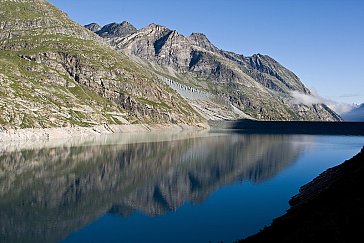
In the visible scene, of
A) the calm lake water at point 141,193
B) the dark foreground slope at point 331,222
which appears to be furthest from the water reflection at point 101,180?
the dark foreground slope at point 331,222

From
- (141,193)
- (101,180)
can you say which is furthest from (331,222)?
(101,180)

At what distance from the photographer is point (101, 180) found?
3460 inches

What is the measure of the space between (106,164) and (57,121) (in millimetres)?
96912

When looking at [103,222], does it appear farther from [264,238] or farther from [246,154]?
[246,154]

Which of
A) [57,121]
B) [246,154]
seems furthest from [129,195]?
[57,121]

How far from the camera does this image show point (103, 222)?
55.7 m

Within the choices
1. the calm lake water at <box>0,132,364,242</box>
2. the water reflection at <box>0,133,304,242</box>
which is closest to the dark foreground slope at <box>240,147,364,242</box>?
the calm lake water at <box>0,132,364,242</box>

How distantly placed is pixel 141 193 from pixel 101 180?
16.6 meters

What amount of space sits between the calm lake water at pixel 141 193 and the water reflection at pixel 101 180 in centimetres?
16

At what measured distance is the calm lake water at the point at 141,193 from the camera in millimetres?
50719

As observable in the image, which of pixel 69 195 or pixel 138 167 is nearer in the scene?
pixel 69 195

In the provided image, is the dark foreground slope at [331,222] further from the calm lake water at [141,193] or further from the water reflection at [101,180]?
the water reflection at [101,180]

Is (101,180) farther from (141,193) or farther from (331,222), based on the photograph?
(331,222)

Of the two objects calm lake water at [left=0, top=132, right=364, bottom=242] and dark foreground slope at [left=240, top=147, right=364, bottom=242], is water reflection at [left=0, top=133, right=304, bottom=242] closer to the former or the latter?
calm lake water at [left=0, top=132, right=364, bottom=242]
